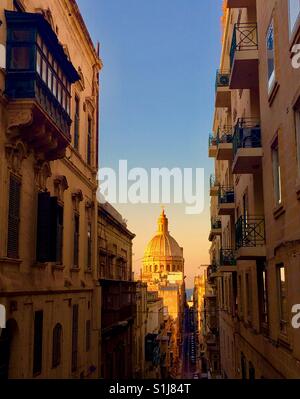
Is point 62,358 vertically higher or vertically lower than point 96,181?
lower

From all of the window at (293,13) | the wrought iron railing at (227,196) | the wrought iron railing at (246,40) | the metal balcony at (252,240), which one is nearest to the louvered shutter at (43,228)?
the metal balcony at (252,240)

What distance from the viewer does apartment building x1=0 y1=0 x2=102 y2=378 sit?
1273 centimetres

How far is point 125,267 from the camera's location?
36.7 metres

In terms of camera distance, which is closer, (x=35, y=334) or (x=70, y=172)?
(x=35, y=334)

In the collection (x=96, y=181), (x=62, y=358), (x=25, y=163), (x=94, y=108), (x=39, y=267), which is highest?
(x=94, y=108)

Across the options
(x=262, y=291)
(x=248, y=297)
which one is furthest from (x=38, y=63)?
(x=248, y=297)

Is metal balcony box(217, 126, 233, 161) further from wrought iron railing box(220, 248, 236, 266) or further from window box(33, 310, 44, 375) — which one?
window box(33, 310, 44, 375)

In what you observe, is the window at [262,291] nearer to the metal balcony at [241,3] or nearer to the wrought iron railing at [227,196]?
the wrought iron railing at [227,196]

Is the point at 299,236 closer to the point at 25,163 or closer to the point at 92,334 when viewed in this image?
the point at 25,163

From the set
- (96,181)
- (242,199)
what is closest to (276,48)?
(242,199)

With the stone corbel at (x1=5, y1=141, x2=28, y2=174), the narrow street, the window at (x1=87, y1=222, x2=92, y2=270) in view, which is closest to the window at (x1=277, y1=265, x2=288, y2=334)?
the stone corbel at (x1=5, y1=141, x2=28, y2=174)

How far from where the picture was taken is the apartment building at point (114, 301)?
24.4 metres

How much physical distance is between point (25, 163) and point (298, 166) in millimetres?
7293

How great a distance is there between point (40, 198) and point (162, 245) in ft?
437
